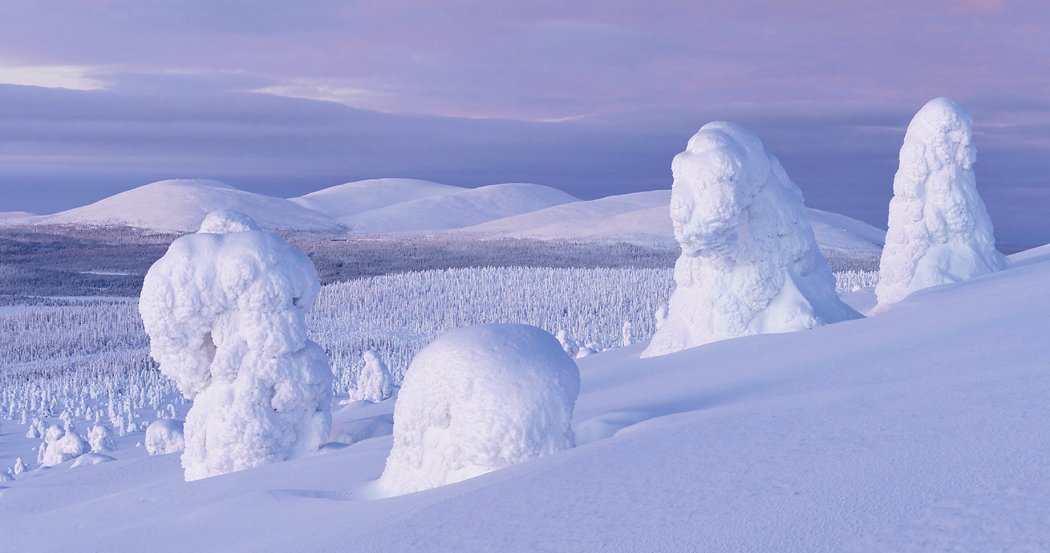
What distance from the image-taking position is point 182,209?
137 meters

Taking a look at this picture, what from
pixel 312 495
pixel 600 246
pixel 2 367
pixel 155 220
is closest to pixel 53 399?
pixel 2 367

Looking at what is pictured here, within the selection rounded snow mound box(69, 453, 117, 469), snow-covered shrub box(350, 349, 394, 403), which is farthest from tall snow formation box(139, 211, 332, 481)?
snow-covered shrub box(350, 349, 394, 403)

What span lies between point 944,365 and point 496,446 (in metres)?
4.04

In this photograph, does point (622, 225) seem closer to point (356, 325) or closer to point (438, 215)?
point (438, 215)

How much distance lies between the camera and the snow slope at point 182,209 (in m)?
129

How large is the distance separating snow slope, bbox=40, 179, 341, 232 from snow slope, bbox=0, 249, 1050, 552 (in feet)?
403

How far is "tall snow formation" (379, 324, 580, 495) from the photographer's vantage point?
603cm

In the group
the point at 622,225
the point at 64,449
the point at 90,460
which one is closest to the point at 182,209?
the point at 622,225

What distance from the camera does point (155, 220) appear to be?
128500mm

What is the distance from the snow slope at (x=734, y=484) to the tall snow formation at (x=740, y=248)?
4.28 metres

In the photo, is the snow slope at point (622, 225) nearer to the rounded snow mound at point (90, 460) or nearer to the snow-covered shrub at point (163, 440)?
the snow-covered shrub at point (163, 440)

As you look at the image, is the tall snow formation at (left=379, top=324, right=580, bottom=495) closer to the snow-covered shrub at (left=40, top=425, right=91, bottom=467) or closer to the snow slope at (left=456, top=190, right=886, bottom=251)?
the snow-covered shrub at (left=40, top=425, right=91, bottom=467)

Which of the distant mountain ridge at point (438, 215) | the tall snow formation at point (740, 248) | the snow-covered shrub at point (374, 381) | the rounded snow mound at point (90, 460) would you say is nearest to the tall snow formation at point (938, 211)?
the tall snow formation at point (740, 248)

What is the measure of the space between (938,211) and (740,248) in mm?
7174
